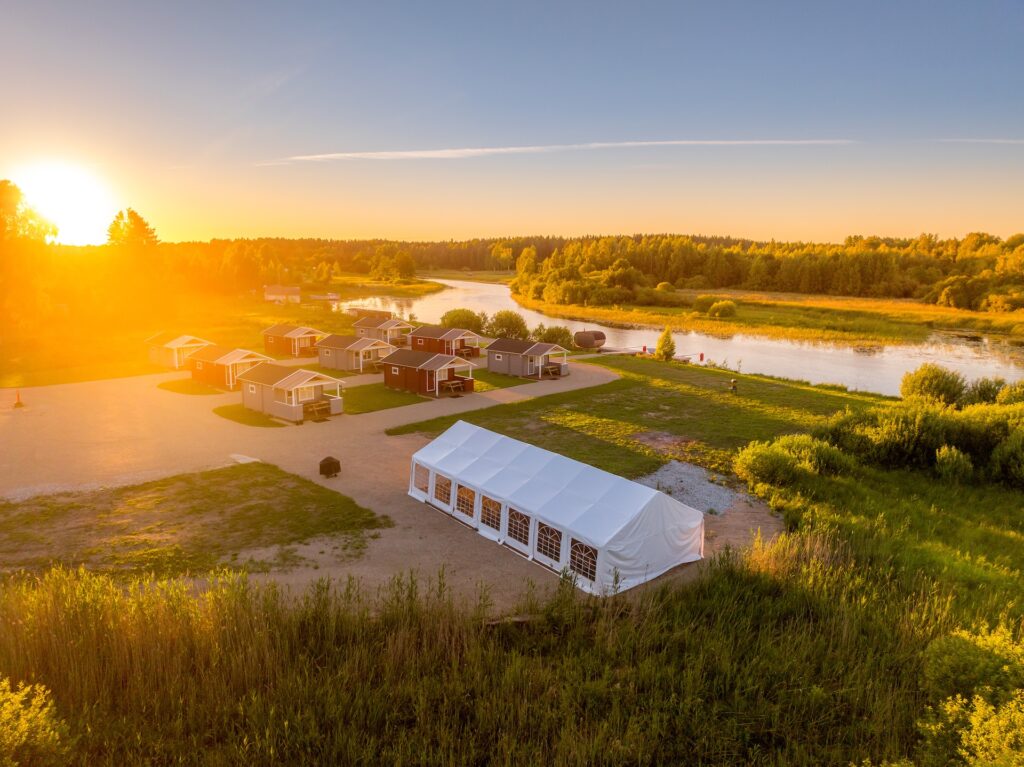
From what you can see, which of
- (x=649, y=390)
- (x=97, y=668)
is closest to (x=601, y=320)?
(x=649, y=390)

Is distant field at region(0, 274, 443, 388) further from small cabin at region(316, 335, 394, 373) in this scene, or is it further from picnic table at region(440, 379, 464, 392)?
picnic table at region(440, 379, 464, 392)

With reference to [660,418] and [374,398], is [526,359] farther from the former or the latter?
[660,418]

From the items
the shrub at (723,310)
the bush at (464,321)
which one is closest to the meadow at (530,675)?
the bush at (464,321)

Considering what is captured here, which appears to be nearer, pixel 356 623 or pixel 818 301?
pixel 356 623

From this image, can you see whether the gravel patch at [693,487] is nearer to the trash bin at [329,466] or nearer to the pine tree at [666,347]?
the trash bin at [329,466]

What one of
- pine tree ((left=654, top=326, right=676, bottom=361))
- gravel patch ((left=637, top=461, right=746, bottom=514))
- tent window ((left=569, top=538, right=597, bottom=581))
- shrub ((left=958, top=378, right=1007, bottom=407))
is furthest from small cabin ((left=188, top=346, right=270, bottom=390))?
shrub ((left=958, top=378, right=1007, bottom=407))

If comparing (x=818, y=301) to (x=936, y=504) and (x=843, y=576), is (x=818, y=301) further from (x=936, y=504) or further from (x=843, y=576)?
(x=843, y=576)
